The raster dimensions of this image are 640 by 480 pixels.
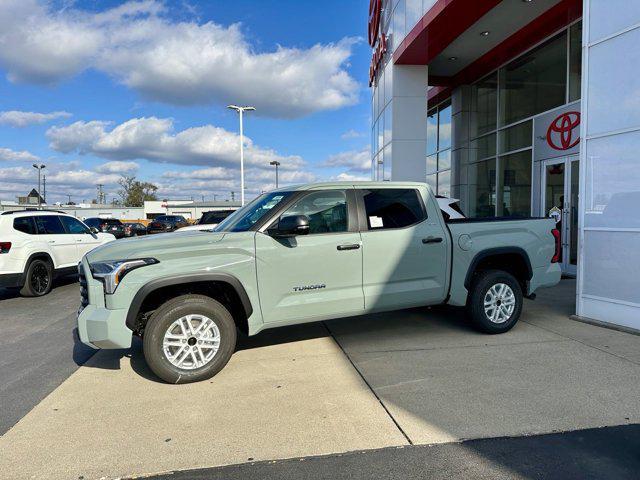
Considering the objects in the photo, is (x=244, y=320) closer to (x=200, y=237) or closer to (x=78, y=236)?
(x=200, y=237)

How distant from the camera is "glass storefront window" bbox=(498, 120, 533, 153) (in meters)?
12.9

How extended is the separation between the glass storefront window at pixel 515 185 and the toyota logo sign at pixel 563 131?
125 cm

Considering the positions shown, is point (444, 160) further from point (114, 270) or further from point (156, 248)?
point (114, 270)

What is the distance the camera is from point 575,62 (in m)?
11.1

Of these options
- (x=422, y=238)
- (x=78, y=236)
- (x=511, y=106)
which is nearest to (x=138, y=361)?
(x=422, y=238)

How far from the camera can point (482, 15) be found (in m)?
11.0

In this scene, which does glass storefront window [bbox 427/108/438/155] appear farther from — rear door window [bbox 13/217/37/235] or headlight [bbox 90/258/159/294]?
headlight [bbox 90/258/159/294]

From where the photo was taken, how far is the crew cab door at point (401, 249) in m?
5.02

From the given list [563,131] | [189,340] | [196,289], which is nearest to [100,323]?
[189,340]

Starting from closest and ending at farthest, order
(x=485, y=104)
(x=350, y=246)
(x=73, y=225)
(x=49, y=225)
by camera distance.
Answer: (x=350, y=246) < (x=49, y=225) < (x=73, y=225) < (x=485, y=104)

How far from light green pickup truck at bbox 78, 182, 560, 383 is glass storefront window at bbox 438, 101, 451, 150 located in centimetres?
1321

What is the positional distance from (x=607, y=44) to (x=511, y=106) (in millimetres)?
8552

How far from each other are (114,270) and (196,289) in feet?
2.51

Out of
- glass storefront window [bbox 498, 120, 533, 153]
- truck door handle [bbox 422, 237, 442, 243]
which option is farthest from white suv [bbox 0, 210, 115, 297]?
glass storefront window [bbox 498, 120, 533, 153]
